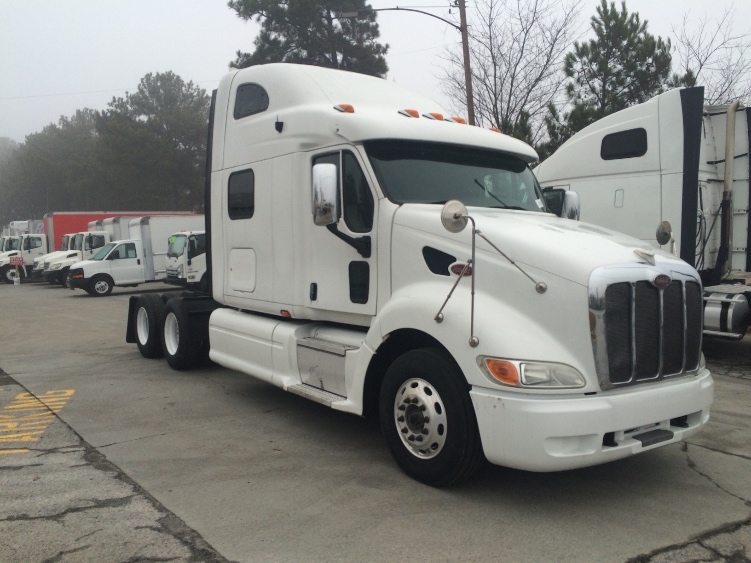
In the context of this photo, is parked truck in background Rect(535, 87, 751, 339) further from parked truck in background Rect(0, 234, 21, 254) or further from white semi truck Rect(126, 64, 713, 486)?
parked truck in background Rect(0, 234, 21, 254)

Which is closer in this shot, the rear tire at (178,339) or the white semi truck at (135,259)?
the rear tire at (178,339)

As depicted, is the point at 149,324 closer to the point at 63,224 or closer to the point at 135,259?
the point at 135,259

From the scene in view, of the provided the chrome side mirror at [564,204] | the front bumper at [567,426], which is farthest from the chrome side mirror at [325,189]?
the chrome side mirror at [564,204]

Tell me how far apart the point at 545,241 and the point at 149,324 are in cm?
693

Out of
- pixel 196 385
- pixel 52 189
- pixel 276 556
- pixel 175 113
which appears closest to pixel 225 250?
pixel 196 385

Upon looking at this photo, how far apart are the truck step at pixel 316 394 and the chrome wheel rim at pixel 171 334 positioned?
3.48 metres

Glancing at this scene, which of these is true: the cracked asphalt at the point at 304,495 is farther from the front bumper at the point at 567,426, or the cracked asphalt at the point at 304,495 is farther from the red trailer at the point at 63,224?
the red trailer at the point at 63,224

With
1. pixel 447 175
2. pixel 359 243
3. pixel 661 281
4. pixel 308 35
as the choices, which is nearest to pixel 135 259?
pixel 308 35

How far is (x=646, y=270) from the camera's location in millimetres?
4359

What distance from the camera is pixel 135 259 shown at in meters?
25.2

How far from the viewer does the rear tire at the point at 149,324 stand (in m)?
9.59

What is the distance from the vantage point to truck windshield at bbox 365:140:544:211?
17.6 feet

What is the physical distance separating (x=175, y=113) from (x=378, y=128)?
176 feet

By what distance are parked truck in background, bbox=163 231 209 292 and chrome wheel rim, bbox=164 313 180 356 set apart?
1230 centimetres
